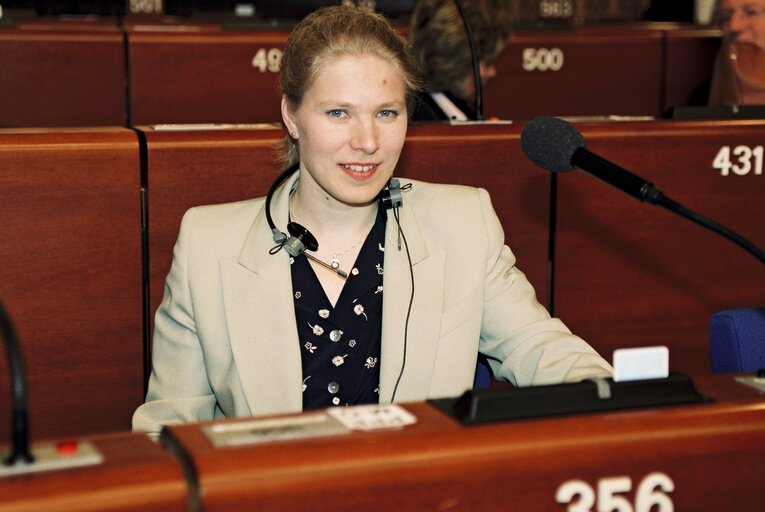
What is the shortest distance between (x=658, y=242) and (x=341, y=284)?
908 mm

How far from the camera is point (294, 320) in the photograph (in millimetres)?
1648

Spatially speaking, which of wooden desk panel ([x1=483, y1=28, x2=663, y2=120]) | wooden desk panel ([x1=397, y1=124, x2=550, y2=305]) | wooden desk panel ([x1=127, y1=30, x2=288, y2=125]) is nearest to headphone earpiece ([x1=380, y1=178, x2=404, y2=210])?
wooden desk panel ([x1=397, y1=124, x2=550, y2=305])

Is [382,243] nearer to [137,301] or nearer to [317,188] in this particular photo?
[317,188]

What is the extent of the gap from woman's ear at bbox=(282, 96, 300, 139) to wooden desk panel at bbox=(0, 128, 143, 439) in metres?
0.32

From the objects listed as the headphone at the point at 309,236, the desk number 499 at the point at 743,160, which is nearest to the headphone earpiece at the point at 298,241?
the headphone at the point at 309,236

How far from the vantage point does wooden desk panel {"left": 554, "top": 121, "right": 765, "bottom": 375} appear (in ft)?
7.45

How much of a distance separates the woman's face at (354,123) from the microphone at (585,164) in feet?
1.38

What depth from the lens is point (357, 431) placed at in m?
0.87

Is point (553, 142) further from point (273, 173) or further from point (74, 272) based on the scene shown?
point (74, 272)

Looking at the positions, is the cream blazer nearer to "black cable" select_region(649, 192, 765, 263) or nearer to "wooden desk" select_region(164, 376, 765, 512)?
"black cable" select_region(649, 192, 765, 263)

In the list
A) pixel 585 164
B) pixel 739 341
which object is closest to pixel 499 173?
pixel 739 341

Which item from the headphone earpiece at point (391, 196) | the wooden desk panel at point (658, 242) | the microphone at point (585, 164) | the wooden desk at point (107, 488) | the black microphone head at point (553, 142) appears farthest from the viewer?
the wooden desk panel at point (658, 242)

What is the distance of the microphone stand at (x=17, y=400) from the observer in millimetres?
772

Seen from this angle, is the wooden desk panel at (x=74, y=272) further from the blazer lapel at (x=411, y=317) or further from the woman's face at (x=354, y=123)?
the blazer lapel at (x=411, y=317)
